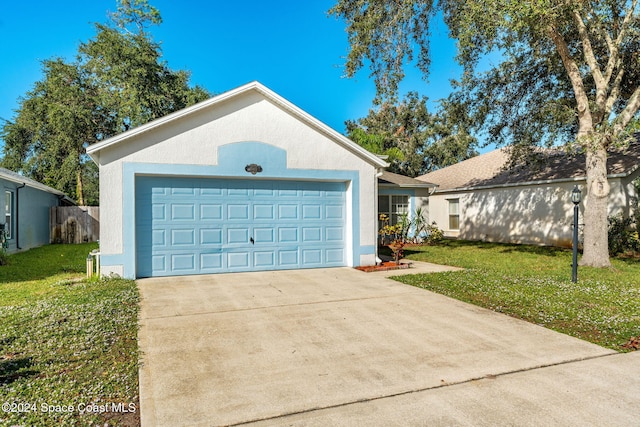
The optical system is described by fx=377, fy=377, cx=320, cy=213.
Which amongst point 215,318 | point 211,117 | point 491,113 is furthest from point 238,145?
point 491,113

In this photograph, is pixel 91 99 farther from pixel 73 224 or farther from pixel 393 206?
pixel 393 206

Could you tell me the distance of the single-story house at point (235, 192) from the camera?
8.69m

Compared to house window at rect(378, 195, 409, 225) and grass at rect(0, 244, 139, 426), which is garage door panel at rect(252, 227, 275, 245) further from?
house window at rect(378, 195, 409, 225)

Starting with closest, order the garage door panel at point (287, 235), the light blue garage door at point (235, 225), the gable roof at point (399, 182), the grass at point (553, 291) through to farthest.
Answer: the grass at point (553, 291)
the light blue garage door at point (235, 225)
the garage door panel at point (287, 235)
the gable roof at point (399, 182)

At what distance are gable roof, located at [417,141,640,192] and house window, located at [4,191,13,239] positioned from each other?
18.5m

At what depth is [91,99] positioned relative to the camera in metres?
23.0

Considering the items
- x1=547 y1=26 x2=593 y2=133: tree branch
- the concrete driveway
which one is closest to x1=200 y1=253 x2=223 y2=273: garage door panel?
the concrete driveway

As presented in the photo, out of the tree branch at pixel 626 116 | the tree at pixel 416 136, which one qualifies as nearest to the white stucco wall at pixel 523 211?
the tree branch at pixel 626 116

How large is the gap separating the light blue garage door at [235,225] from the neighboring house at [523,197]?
8721 millimetres

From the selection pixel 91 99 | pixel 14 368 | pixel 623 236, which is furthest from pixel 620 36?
pixel 91 99

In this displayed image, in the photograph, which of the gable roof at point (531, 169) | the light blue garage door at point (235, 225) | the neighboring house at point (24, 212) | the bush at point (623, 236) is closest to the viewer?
the light blue garage door at point (235, 225)

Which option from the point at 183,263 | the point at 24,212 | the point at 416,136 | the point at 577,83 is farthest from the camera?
the point at 416,136

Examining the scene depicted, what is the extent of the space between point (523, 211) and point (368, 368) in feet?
53.4

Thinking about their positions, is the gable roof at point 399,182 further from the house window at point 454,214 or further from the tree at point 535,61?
the house window at point 454,214
